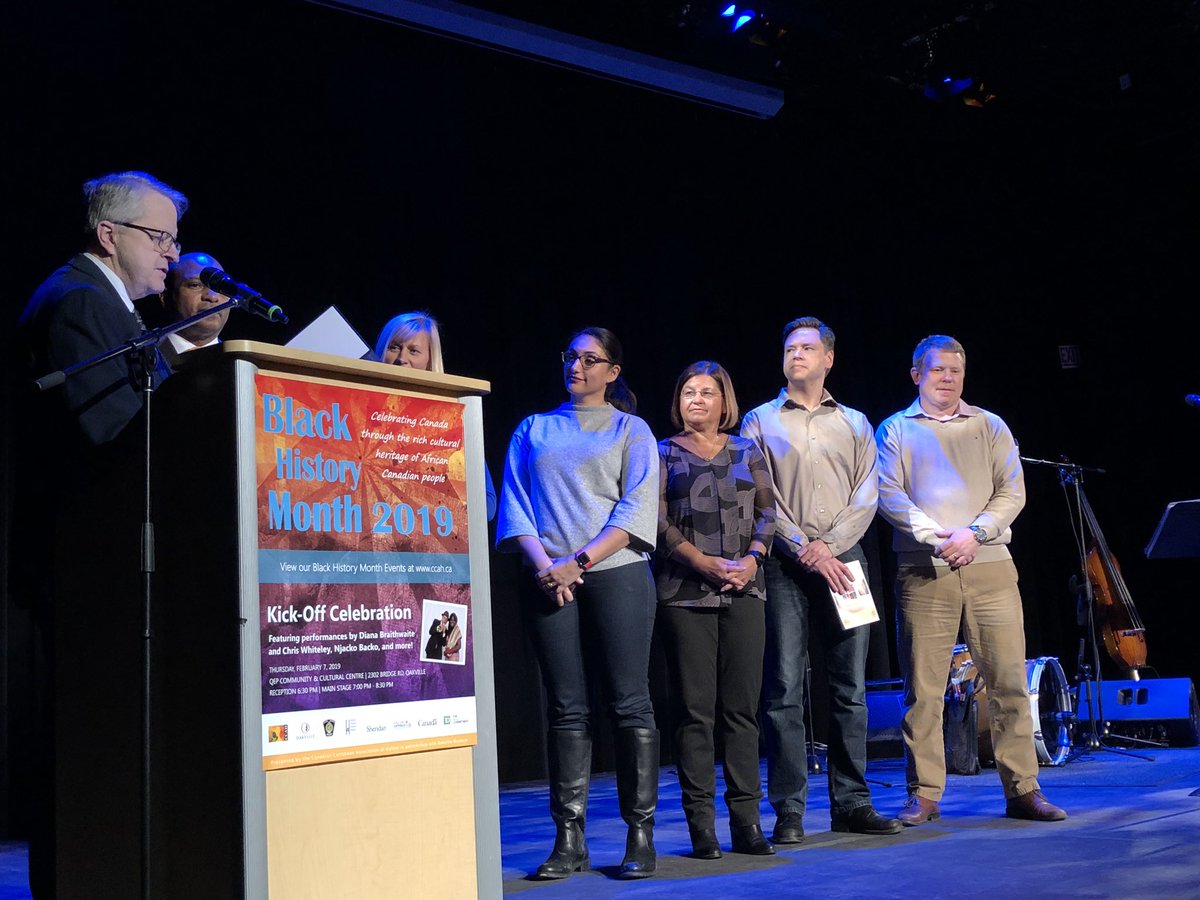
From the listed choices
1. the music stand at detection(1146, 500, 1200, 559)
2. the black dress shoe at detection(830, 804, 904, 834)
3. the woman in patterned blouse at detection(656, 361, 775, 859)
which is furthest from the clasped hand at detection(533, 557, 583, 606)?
the music stand at detection(1146, 500, 1200, 559)

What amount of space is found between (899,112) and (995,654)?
4320 mm

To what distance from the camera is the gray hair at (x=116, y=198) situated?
2.26 metres

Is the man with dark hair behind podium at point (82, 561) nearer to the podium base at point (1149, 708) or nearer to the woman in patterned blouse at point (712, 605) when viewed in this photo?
the woman in patterned blouse at point (712, 605)

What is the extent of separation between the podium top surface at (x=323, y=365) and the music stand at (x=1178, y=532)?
3.86 m

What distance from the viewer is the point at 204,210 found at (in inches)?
208

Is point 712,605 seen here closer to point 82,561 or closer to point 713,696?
point 713,696

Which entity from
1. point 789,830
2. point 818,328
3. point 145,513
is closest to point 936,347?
point 818,328

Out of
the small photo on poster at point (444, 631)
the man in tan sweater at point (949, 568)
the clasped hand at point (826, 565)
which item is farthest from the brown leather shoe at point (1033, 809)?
the small photo on poster at point (444, 631)

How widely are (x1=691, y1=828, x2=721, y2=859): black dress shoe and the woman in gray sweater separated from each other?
23 centimetres

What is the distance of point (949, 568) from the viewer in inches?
164

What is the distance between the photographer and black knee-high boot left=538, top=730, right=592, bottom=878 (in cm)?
338

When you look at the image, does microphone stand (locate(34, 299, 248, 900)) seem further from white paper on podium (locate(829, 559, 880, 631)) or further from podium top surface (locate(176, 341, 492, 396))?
white paper on podium (locate(829, 559, 880, 631))

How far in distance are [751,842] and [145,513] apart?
228 centimetres

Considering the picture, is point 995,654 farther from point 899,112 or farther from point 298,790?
point 899,112
